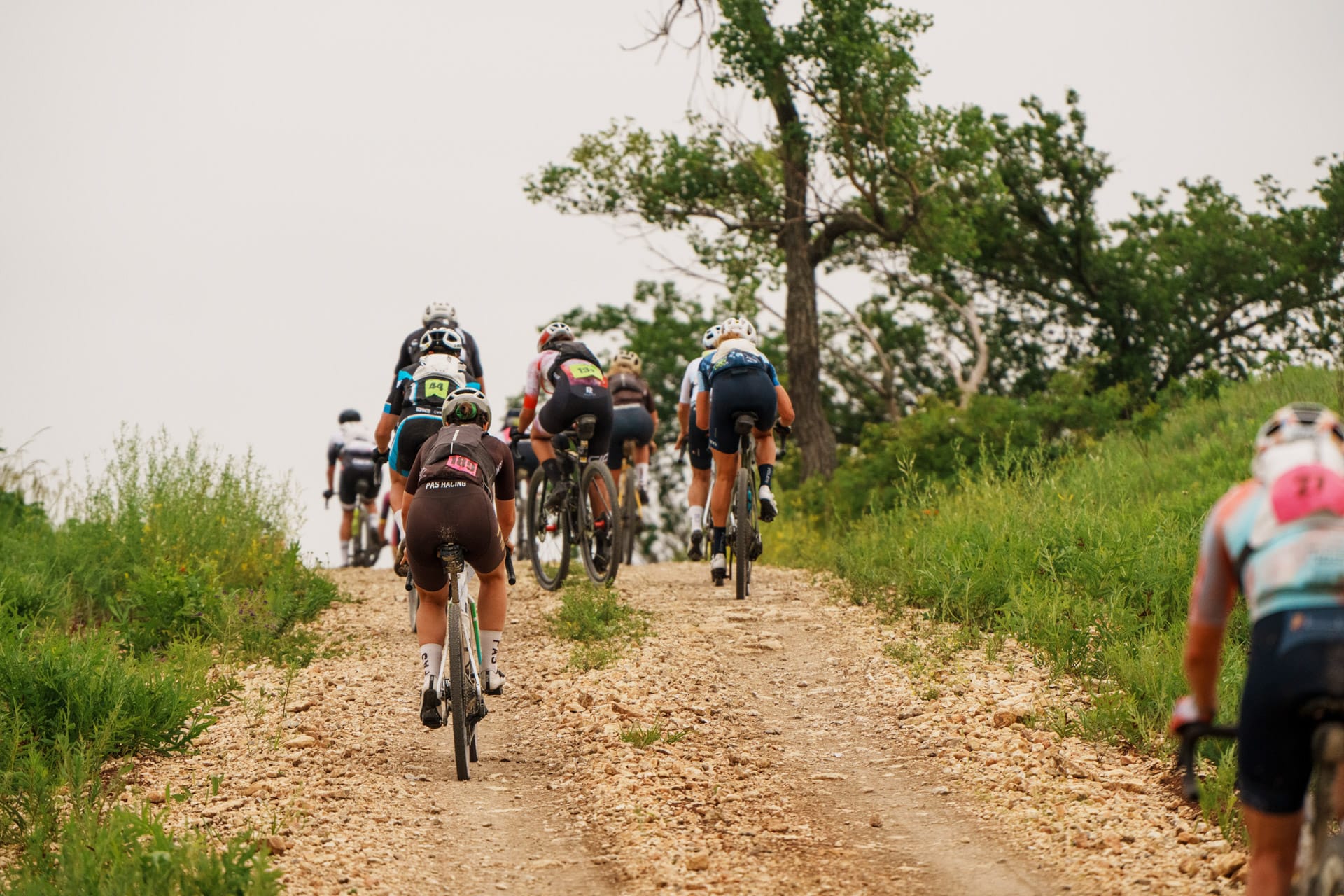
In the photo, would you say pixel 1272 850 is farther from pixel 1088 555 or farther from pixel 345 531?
pixel 345 531

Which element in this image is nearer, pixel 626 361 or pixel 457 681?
pixel 457 681

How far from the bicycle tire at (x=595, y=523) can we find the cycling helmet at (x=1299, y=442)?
816 cm

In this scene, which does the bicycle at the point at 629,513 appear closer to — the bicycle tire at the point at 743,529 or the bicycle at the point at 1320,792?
the bicycle tire at the point at 743,529

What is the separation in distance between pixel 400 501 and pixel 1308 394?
9.83 meters

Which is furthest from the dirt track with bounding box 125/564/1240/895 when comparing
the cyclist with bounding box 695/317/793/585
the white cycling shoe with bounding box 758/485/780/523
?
the cyclist with bounding box 695/317/793/585

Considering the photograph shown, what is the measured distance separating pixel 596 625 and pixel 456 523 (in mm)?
3421

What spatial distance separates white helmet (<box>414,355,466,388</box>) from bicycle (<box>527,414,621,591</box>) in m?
2.25

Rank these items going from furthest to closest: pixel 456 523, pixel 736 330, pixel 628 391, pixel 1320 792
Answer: pixel 628 391 → pixel 736 330 → pixel 456 523 → pixel 1320 792

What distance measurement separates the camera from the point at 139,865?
542cm

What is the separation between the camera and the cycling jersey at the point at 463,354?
10.5m

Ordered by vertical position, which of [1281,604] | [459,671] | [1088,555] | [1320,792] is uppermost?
[1088,555]

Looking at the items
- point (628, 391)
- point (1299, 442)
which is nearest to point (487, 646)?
point (1299, 442)

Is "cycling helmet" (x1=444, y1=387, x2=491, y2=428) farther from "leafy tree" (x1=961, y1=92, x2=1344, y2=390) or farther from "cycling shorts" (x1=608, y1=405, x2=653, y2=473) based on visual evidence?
"leafy tree" (x1=961, y1=92, x2=1344, y2=390)

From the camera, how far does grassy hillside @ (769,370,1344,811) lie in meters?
7.87
